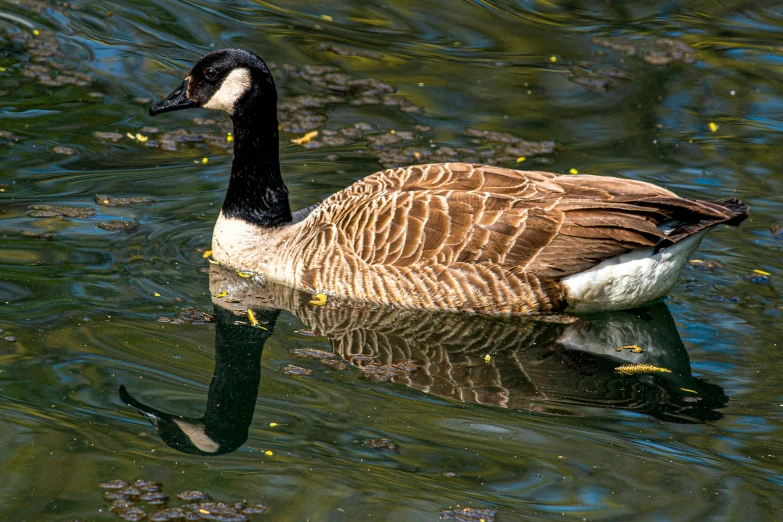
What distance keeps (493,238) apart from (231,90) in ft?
9.09

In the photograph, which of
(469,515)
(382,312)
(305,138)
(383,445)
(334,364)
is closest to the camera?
(469,515)

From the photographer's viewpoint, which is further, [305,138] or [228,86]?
[305,138]

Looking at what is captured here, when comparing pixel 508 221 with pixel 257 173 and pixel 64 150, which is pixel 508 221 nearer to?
pixel 257 173

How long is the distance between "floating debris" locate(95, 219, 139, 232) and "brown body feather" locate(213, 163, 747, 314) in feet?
6.68

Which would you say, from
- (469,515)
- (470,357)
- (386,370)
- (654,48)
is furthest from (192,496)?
(654,48)

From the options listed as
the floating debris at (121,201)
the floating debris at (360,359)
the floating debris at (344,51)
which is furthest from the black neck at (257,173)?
the floating debris at (344,51)

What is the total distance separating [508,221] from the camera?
8625 millimetres

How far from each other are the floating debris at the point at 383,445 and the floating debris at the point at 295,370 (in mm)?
1114

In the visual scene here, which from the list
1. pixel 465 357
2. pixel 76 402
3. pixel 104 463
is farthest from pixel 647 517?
pixel 76 402

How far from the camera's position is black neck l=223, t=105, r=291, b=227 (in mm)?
9459

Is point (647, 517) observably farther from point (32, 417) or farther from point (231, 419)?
point (32, 417)

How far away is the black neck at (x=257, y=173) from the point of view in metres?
9.46

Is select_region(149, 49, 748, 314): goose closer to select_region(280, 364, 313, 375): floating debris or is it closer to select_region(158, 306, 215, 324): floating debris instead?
select_region(158, 306, 215, 324): floating debris

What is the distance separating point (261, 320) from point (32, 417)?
92.5 inches
